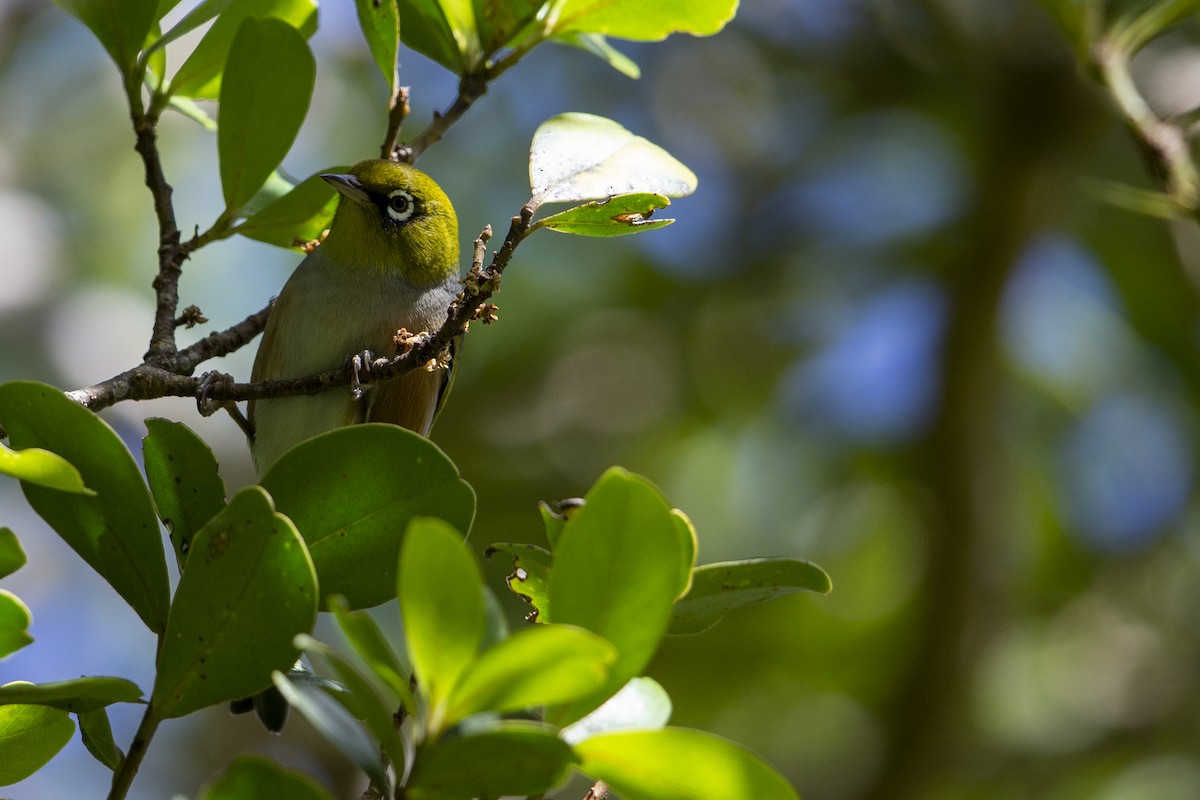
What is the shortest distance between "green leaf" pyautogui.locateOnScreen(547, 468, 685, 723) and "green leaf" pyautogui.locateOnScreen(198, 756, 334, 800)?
277 mm

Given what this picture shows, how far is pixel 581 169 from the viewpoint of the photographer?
1.92 meters

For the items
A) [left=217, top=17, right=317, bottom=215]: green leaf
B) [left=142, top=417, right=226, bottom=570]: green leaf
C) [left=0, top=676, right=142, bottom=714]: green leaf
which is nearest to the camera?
[left=0, top=676, right=142, bottom=714]: green leaf

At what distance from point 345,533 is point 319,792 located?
0.47 meters

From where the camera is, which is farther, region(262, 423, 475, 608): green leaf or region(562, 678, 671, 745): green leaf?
region(262, 423, 475, 608): green leaf

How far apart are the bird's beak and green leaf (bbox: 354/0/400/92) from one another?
81 centimetres

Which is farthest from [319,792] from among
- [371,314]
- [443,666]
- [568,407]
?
[568,407]

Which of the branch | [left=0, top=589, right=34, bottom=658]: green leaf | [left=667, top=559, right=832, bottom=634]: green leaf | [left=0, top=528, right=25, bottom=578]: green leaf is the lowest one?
[left=667, top=559, right=832, bottom=634]: green leaf

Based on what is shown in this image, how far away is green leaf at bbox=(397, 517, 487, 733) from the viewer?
3.56ft

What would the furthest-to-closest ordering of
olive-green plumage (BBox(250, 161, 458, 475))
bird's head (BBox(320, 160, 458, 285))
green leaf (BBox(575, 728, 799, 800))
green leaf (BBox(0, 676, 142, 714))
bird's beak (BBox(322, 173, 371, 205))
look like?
1. bird's head (BBox(320, 160, 458, 285))
2. olive-green plumage (BBox(250, 161, 458, 475))
3. bird's beak (BBox(322, 173, 371, 205))
4. green leaf (BBox(0, 676, 142, 714))
5. green leaf (BBox(575, 728, 799, 800))

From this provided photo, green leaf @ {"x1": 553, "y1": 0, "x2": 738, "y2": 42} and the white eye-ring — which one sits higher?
the white eye-ring

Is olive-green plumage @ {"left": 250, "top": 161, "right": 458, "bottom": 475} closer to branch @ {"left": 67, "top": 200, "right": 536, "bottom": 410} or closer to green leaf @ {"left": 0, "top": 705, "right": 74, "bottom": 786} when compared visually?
branch @ {"left": 67, "top": 200, "right": 536, "bottom": 410}

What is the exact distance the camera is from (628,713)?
1.41m

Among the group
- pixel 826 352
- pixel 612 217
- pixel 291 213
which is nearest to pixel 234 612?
pixel 612 217

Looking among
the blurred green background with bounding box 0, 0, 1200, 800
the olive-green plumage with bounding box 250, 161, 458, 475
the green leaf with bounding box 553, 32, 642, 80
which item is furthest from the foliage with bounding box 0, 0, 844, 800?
the blurred green background with bounding box 0, 0, 1200, 800
